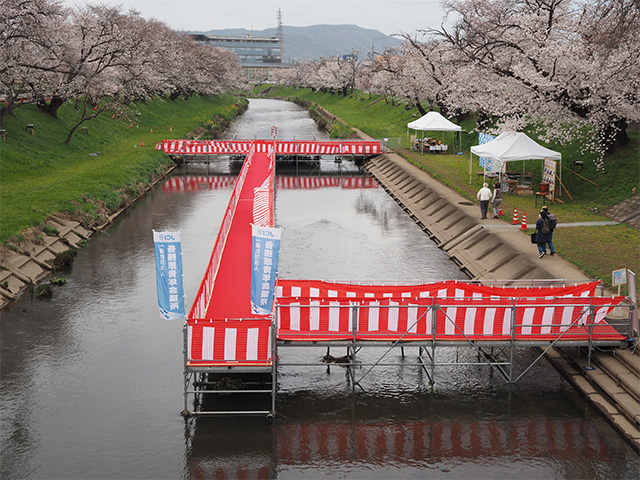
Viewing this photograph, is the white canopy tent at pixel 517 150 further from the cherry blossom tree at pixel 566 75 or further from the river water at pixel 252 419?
the river water at pixel 252 419

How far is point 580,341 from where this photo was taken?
17156 millimetres

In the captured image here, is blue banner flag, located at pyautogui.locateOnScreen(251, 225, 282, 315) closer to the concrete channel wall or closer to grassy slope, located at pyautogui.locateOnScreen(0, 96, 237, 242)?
the concrete channel wall

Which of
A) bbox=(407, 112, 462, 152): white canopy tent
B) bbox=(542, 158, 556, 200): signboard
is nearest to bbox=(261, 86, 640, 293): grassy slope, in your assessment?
bbox=(542, 158, 556, 200): signboard

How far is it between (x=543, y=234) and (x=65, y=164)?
3249 cm

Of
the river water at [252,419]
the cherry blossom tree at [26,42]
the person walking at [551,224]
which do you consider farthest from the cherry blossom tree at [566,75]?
the cherry blossom tree at [26,42]

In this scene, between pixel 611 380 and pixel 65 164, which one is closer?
pixel 611 380

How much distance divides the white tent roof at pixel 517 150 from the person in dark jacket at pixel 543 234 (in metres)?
9.10

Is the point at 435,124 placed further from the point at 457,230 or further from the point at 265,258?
the point at 265,258

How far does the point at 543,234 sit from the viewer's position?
969 inches

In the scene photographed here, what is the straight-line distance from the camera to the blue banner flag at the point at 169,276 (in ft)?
53.6

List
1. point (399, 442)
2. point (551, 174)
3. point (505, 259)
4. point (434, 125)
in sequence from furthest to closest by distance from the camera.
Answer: point (434, 125), point (551, 174), point (505, 259), point (399, 442)

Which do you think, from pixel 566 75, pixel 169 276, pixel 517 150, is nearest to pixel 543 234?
pixel 517 150

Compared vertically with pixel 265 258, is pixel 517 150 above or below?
above

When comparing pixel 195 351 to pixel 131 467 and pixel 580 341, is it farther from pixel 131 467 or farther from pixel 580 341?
pixel 580 341
